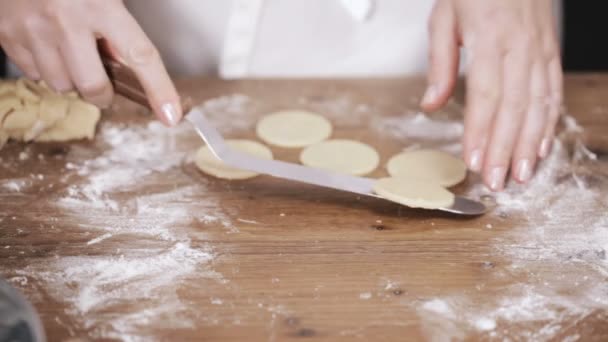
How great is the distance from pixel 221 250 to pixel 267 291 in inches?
5.0

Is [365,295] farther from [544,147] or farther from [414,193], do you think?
[544,147]

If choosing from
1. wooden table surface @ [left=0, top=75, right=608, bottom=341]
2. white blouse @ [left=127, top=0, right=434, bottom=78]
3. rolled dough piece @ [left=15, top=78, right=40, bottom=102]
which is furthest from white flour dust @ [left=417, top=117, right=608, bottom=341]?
rolled dough piece @ [left=15, top=78, right=40, bottom=102]

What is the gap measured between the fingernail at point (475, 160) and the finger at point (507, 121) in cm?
1

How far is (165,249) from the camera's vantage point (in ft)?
3.63

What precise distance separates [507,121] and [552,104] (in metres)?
0.13

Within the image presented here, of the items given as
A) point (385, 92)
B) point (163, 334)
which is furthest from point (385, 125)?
point (163, 334)

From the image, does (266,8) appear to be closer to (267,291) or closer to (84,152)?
(84,152)

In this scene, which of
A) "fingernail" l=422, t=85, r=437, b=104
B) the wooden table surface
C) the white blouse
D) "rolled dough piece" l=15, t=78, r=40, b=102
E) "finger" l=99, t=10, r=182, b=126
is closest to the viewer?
the wooden table surface

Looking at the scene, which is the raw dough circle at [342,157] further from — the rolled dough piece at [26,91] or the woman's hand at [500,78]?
the rolled dough piece at [26,91]

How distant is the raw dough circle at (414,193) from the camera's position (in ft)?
3.79

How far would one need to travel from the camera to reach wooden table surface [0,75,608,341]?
962mm

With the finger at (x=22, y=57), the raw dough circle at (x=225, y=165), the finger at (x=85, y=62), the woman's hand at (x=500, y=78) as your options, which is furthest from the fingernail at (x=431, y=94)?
the finger at (x=22, y=57)

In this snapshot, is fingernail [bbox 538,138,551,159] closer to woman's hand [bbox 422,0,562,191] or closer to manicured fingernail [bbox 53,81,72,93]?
woman's hand [bbox 422,0,562,191]

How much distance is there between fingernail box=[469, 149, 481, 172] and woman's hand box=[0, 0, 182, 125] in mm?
517
